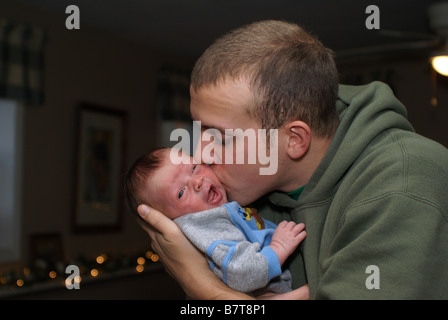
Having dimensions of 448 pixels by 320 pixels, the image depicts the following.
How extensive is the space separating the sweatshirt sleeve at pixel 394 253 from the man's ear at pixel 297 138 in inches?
11.1

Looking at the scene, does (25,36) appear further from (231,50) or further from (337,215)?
(337,215)

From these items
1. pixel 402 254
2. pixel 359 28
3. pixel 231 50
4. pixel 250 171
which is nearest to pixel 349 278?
pixel 402 254

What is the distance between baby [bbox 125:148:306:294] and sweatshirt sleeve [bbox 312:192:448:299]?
284mm

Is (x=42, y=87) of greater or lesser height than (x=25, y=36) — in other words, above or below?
below

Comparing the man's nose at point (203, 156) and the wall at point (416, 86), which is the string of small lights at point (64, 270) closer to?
the man's nose at point (203, 156)

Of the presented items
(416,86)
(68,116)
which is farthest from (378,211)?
(416,86)

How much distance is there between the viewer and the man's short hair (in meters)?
1.12

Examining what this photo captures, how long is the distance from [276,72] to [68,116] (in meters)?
3.41

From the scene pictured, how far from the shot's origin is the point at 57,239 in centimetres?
403

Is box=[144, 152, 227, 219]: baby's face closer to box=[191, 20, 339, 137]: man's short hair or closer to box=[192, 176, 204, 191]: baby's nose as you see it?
box=[192, 176, 204, 191]: baby's nose

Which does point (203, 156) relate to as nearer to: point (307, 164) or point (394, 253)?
point (307, 164)

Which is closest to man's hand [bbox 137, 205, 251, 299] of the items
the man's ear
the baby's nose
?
the baby's nose

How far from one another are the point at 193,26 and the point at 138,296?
2.55 m

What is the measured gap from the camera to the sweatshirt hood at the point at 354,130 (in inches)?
43.5
